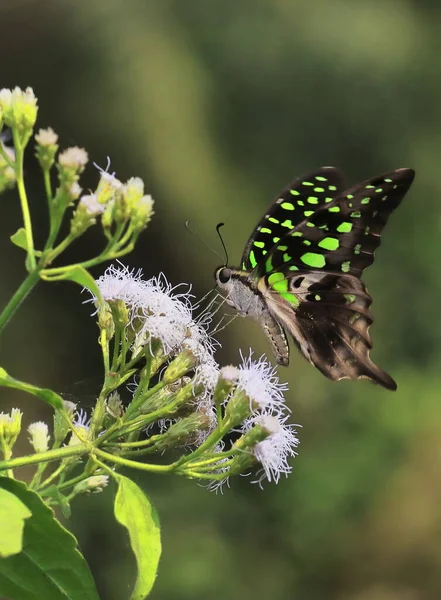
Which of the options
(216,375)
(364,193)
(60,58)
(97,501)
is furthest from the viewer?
(60,58)

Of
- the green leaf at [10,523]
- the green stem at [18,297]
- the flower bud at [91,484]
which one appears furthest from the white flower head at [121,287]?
the green leaf at [10,523]

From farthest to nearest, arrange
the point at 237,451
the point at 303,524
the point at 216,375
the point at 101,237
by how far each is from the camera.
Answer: the point at 101,237 < the point at 303,524 < the point at 216,375 < the point at 237,451

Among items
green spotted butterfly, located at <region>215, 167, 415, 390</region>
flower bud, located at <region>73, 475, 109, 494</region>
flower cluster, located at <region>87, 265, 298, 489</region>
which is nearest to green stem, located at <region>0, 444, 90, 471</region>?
flower cluster, located at <region>87, 265, 298, 489</region>

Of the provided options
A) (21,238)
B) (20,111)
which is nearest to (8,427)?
(21,238)

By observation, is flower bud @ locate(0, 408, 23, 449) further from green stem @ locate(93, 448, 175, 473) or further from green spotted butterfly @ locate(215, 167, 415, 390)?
green spotted butterfly @ locate(215, 167, 415, 390)

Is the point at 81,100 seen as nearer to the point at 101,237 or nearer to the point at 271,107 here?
the point at 101,237

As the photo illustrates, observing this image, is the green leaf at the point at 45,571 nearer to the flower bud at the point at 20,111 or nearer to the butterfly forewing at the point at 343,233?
the flower bud at the point at 20,111

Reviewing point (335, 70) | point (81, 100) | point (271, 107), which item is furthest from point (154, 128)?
point (335, 70)
